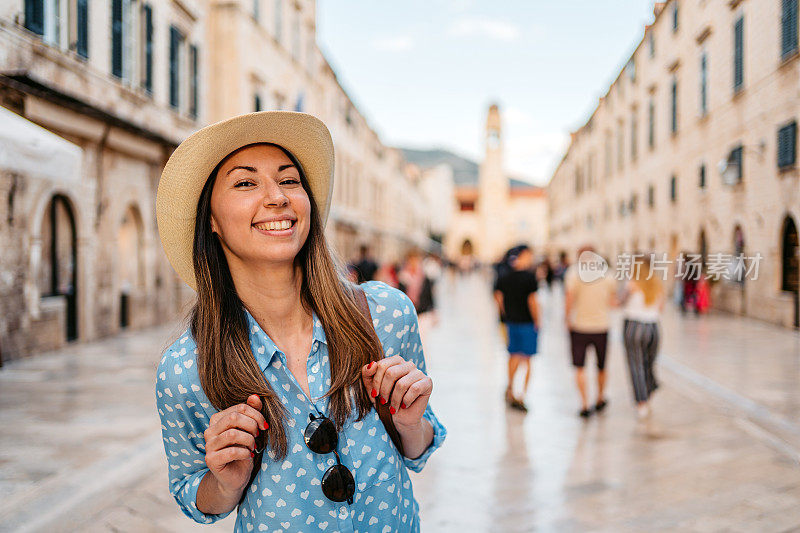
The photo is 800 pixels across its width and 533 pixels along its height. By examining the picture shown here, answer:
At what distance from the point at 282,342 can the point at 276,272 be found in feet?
0.58

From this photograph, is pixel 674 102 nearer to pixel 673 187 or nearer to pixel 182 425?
pixel 673 187

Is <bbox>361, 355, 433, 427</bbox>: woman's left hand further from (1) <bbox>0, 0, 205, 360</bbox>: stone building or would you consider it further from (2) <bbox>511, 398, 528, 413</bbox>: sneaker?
(2) <bbox>511, 398, 528, 413</bbox>: sneaker

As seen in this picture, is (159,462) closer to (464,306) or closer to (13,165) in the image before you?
(13,165)

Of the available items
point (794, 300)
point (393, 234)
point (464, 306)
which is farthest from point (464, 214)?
point (794, 300)

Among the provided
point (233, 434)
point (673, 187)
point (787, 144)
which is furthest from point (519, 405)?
point (673, 187)

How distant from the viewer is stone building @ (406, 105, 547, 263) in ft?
237

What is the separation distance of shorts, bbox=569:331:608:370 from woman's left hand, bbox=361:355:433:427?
233 inches

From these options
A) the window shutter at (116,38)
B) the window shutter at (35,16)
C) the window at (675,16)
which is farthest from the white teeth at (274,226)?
the window shutter at (116,38)

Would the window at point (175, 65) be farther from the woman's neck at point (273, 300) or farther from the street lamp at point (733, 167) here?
the woman's neck at point (273, 300)

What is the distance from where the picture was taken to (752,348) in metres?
10.9

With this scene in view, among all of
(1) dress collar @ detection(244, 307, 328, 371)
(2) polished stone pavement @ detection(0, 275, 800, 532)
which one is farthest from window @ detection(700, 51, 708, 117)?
(1) dress collar @ detection(244, 307, 328, 371)

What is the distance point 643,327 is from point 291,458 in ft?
19.8

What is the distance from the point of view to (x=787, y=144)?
16.7 feet

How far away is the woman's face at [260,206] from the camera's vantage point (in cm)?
157
